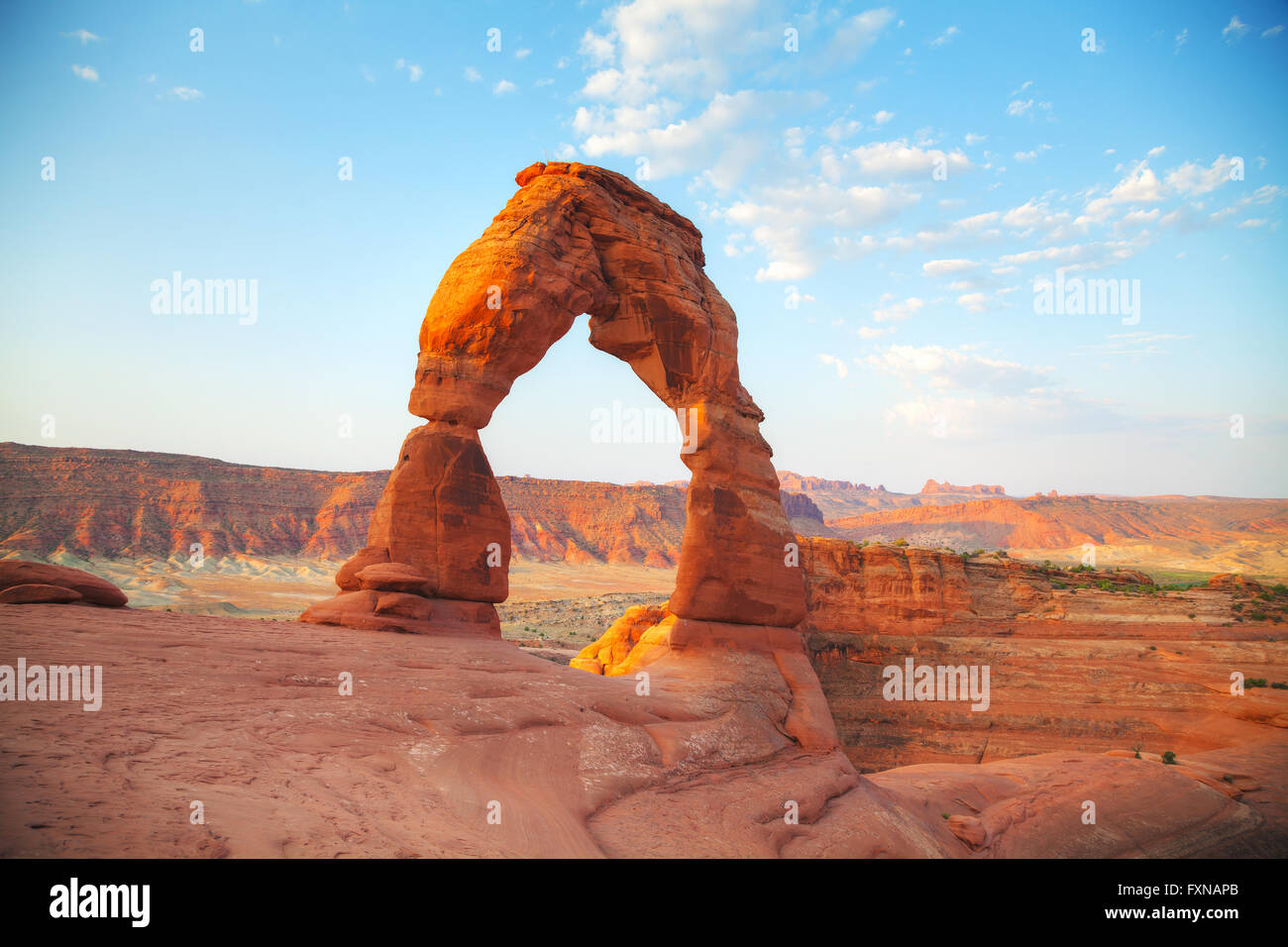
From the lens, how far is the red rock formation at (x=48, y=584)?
413 inches

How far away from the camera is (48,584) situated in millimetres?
10859

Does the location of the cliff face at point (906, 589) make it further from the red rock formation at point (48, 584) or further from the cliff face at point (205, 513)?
the red rock formation at point (48, 584)

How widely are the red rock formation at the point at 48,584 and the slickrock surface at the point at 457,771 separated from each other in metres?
0.56

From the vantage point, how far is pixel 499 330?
1559cm

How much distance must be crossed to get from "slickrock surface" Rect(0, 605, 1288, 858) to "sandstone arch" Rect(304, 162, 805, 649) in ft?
6.10

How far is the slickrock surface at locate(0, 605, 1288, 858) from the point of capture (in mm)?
5129

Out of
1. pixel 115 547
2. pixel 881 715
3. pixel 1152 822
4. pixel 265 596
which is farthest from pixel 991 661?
pixel 115 547

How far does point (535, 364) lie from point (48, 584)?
9893 millimetres

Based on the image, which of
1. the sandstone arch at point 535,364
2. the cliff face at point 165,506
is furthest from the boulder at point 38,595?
the cliff face at point 165,506

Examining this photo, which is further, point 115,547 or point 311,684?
point 115,547

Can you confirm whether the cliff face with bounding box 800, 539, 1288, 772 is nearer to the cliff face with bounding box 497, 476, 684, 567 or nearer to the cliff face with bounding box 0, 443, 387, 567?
the cliff face with bounding box 0, 443, 387, 567

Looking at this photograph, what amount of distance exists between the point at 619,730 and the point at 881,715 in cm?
2243

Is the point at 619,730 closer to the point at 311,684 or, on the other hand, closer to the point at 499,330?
the point at 311,684

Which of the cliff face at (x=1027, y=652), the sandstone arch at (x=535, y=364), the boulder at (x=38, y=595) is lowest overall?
the cliff face at (x=1027, y=652)
